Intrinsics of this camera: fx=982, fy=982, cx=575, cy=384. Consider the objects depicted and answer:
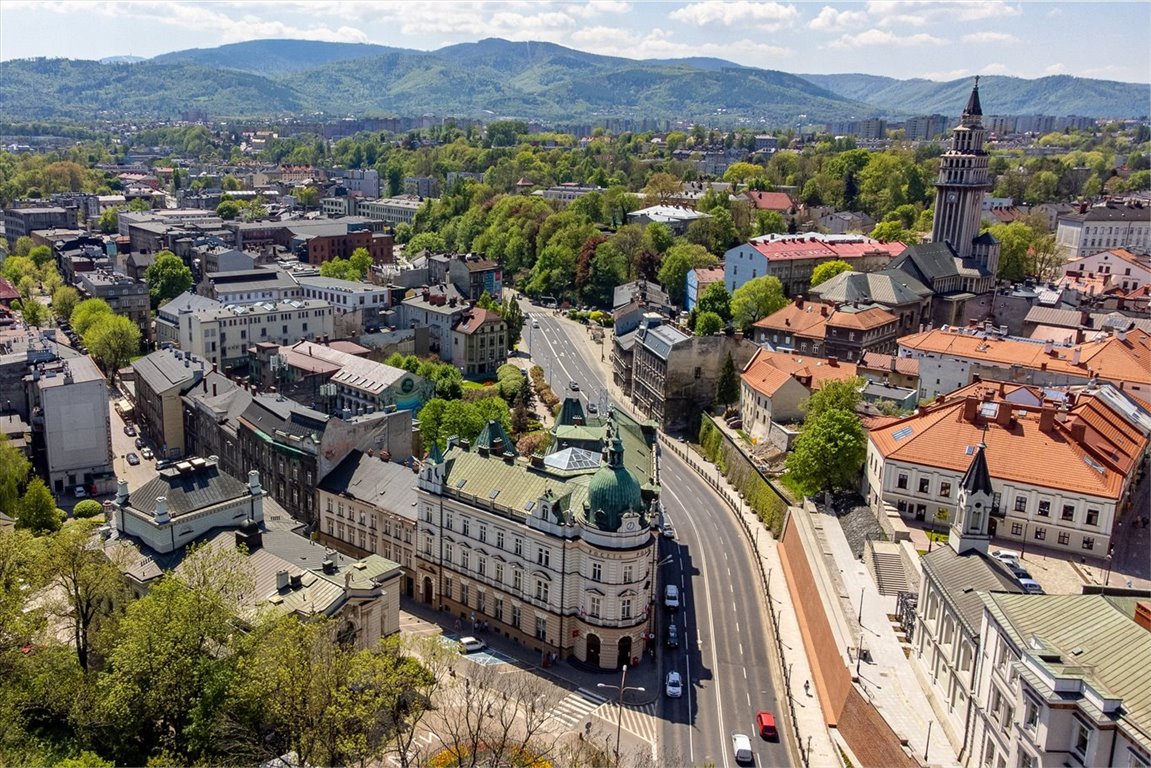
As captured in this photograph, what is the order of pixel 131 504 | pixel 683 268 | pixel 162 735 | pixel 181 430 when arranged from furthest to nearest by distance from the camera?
1. pixel 683 268
2. pixel 181 430
3. pixel 131 504
4. pixel 162 735

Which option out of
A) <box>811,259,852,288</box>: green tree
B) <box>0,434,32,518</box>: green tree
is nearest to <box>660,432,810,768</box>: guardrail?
<box>811,259,852,288</box>: green tree

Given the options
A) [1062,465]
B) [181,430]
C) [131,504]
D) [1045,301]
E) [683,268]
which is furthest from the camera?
[683,268]

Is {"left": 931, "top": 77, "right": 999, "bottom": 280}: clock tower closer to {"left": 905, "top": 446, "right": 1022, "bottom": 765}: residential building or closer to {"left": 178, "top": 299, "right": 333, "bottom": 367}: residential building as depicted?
{"left": 178, "top": 299, "right": 333, "bottom": 367}: residential building

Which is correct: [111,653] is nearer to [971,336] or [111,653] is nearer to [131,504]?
[131,504]

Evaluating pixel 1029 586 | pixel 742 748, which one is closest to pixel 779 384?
pixel 1029 586

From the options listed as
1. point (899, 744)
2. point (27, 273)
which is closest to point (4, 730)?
point (899, 744)

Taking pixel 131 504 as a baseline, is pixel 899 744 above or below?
below
